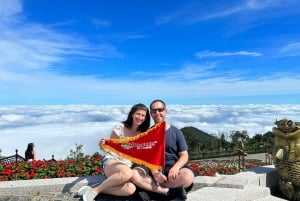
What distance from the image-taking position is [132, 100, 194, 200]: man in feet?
16.7

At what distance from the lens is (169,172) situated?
16.6 ft

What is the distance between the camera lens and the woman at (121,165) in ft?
16.9

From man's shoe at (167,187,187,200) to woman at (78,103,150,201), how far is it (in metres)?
0.54

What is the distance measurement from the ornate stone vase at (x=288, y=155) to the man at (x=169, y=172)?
90.3 inches

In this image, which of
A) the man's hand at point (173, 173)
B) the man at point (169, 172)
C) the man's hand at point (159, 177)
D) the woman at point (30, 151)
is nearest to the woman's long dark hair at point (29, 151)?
the woman at point (30, 151)

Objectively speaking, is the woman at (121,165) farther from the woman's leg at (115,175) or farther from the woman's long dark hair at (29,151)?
the woman's long dark hair at (29,151)

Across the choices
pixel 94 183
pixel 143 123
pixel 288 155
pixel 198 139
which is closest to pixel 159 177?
pixel 143 123

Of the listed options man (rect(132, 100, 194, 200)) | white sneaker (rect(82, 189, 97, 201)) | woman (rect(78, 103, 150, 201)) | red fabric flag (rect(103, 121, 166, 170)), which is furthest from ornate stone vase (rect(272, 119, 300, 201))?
white sneaker (rect(82, 189, 97, 201))

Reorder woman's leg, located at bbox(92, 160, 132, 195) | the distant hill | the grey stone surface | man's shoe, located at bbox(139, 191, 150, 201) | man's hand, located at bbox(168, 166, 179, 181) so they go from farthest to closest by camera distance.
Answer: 1. the distant hill
2. the grey stone surface
3. man's shoe, located at bbox(139, 191, 150, 201)
4. woman's leg, located at bbox(92, 160, 132, 195)
5. man's hand, located at bbox(168, 166, 179, 181)

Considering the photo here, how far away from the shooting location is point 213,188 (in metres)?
5.90

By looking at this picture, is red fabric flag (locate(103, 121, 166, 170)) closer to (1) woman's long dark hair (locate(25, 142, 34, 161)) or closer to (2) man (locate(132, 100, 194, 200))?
(2) man (locate(132, 100, 194, 200))

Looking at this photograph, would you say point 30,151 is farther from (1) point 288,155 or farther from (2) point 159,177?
(1) point 288,155

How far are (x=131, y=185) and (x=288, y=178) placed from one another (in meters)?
3.21

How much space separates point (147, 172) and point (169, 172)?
0.49 meters
